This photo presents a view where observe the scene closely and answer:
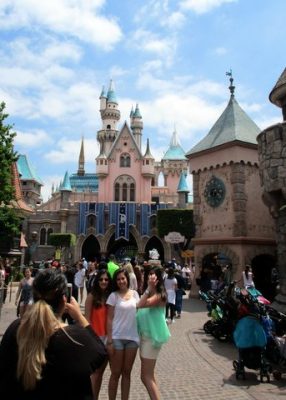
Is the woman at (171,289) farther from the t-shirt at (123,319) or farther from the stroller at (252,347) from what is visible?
the t-shirt at (123,319)

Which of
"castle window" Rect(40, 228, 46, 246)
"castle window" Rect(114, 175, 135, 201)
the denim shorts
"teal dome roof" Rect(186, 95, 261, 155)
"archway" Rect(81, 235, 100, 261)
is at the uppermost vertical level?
"castle window" Rect(114, 175, 135, 201)

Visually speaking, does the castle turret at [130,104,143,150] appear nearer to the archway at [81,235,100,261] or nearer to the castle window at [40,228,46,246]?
the archway at [81,235,100,261]

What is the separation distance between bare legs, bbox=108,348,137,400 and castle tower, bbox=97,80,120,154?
59489 mm

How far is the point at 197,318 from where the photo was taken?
1130 cm

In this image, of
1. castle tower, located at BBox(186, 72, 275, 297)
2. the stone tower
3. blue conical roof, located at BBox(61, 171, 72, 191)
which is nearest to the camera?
the stone tower

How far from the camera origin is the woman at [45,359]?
1850 mm

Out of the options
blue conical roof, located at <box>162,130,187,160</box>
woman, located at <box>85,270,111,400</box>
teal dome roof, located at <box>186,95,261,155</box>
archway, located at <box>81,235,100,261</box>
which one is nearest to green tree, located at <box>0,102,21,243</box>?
teal dome roof, located at <box>186,95,261,155</box>

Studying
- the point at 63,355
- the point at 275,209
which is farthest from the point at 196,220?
the point at 63,355

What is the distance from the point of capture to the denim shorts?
158 inches

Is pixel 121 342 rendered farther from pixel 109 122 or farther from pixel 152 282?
pixel 109 122

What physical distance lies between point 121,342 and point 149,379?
19.5 inches

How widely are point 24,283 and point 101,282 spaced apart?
507cm

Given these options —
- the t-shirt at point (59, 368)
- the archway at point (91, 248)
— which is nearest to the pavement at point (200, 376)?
the t-shirt at point (59, 368)

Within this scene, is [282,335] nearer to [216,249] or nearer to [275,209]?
[275,209]
